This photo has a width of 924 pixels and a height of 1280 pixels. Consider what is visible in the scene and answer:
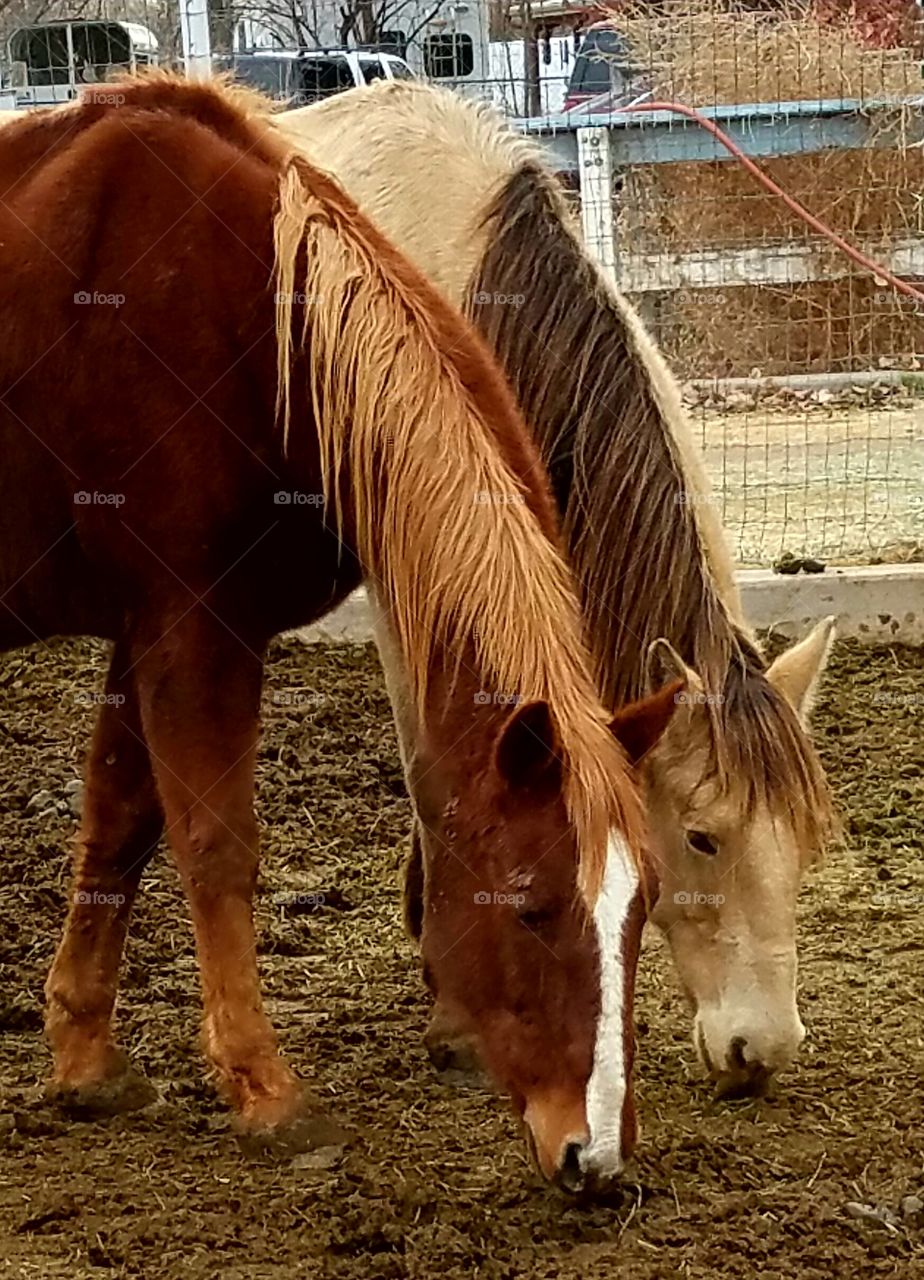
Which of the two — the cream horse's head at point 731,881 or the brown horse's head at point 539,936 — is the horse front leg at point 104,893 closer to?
the brown horse's head at point 539,936

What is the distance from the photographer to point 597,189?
23.5 feet

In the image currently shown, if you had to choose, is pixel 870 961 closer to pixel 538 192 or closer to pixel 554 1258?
pixel 554 1258

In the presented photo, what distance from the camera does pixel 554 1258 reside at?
2619 millimetres

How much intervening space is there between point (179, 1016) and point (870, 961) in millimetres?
1588

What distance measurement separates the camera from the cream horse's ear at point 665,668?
3.13 metres

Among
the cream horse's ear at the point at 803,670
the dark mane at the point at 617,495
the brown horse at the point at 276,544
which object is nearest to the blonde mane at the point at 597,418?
the dark mane at the point at 617,495

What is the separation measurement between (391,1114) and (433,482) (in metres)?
1.28

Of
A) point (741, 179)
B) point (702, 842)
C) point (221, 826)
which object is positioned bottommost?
point (702, 842)

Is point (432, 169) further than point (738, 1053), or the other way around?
point (432, 169)

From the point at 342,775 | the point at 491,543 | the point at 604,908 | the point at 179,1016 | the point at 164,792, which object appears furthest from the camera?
the point at 342,775

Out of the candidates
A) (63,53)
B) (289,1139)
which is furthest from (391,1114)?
(63,53)

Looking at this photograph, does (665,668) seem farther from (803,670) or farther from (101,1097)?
(101,1097)

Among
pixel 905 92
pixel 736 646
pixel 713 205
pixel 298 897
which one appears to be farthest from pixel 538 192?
pixel 713 205

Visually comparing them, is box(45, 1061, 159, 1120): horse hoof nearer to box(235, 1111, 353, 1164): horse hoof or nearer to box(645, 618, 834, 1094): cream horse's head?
box(235, 1111, 353, 1164): horse hoof
